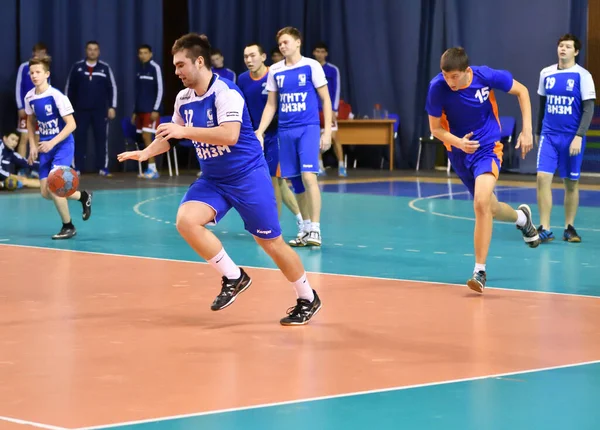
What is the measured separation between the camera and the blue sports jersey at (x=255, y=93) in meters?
11.0

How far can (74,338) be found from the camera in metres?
6.33

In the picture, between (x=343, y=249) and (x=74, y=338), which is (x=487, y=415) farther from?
(x=343, y=249)

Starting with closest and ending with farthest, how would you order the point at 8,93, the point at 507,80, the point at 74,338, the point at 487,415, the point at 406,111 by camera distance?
the point at 487,415 < the point at 74,338 < the point at 507,80 < the point at 8,93 < the point at 406,111

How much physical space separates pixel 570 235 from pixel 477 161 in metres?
3.11

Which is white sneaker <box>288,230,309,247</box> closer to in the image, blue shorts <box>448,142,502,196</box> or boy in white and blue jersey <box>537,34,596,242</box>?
boy in white and blue jersey <box>537,34,596,242</box>

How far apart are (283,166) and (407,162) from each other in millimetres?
13124

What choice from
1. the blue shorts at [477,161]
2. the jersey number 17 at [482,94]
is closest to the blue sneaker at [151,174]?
the blue shorts at [477,161]

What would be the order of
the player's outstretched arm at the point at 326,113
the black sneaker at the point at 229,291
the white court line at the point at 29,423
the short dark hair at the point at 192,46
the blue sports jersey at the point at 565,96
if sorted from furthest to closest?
the blue sports jersey at the point at 565,96, the player's outstretched arm at the point at 326,113, the black sneaker at the point at 229,291, the short dark hair at the point at 192,46, the white court line at the point at 29,423

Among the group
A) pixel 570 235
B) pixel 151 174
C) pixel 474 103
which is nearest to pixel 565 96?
pixel 570 235

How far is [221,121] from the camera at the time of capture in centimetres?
651

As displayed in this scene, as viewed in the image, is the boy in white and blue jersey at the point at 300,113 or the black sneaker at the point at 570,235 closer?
the boy in white and blue jersey at the point at 300,113

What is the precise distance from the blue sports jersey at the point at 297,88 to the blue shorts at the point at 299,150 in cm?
7

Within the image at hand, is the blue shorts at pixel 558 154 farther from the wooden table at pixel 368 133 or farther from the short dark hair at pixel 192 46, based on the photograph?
the wooden table at pixel 368 133

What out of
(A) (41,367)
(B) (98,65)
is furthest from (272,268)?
(B) (98,65)
